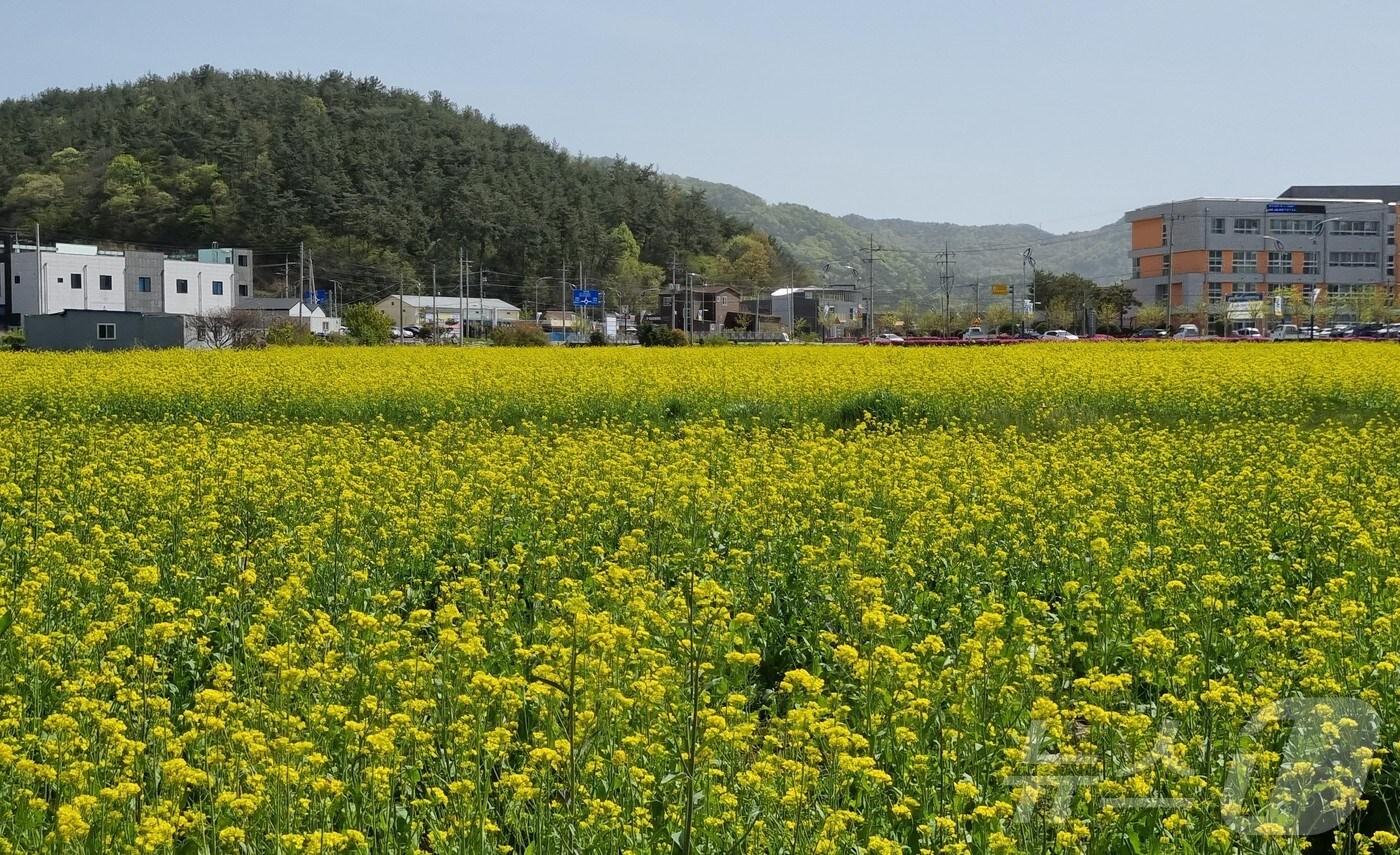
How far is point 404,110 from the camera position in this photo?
11831 centimetres

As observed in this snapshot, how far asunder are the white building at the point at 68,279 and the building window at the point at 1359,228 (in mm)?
88102

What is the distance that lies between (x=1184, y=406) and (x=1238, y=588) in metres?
10.6

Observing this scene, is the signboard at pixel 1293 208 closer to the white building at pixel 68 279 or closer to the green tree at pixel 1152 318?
the green tree at pixel 1152 318

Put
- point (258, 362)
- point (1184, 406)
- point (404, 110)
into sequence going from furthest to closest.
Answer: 1. point (404, 110)
2. point (258, 362)
3. point (1184, 406)

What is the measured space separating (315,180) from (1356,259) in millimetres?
81172

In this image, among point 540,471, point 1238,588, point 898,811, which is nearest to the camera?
point 898,811

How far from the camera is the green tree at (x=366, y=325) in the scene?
48.0m

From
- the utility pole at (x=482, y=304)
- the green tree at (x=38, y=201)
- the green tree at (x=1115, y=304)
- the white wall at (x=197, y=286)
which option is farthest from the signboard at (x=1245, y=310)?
the green tree at (x=38, y=201)

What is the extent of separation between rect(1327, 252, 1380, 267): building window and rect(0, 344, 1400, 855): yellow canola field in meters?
99.1

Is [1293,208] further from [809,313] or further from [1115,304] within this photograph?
[809,313]

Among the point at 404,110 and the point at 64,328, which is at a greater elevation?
the point at 404,110

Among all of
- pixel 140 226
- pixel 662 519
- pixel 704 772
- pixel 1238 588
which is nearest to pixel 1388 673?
pixel 1238 588

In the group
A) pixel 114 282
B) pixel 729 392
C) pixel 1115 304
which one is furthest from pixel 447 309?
pixel 729 392

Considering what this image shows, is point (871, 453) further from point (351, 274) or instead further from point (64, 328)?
point (351, 274)
